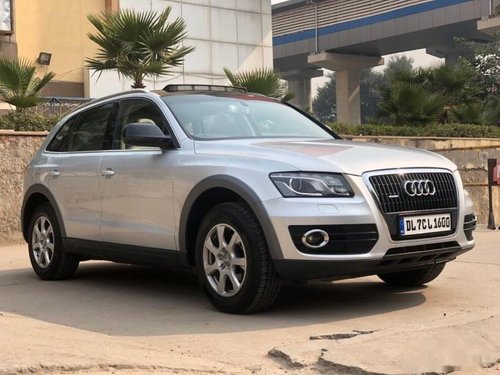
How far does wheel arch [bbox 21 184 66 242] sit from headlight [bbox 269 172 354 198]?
113 inches

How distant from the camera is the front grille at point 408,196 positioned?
16.5ft

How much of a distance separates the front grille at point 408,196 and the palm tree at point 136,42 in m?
8.95

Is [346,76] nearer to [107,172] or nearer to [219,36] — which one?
[219,36]

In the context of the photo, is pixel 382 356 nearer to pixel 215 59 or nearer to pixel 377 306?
pixel 377 306

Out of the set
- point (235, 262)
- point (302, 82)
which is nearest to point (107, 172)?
point (235, 262)

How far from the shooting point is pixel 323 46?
47094 millimetres

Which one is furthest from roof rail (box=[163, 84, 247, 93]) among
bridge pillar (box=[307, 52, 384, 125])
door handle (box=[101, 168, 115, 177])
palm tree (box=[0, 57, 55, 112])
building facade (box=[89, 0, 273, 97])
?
bridge pillar (box=[307, 52, 384, 125])

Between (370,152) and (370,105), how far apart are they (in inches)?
4058

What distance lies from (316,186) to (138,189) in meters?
1.73

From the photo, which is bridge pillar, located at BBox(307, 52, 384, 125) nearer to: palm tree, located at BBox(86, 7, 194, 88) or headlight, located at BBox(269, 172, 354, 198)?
palm tree, located at BBox(86, 7, 194, 88)

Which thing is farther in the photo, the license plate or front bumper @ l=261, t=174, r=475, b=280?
the license plate

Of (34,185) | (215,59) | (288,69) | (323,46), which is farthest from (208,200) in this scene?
(288,69)

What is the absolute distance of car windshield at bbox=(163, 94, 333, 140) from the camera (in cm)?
597

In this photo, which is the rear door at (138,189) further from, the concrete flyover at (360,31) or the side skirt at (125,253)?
the concrete flyover at (360,31)
